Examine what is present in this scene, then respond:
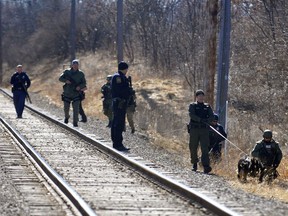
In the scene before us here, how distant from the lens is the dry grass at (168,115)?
15.4m

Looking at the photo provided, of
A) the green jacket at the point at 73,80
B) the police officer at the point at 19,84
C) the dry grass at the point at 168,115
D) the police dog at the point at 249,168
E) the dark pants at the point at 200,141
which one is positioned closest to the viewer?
the police dog at the point at 249,168

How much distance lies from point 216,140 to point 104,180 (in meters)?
4.42

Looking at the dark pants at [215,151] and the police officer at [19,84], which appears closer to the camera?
the dark pants at [215,151]

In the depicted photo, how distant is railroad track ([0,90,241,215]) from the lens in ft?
33.1

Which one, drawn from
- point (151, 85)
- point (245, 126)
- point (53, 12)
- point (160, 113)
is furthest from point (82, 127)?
point (53, 12)

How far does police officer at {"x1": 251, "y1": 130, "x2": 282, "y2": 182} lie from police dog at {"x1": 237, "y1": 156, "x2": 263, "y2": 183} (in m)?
0.11

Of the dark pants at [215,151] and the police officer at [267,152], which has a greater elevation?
the police officer at [267,152]

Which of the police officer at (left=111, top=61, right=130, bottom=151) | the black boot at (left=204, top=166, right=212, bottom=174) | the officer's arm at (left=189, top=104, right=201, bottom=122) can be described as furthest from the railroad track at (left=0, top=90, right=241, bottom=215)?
the officer's arm at (left=189, top=104, right=201, bottom=122)

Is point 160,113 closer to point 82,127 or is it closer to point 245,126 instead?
point 245,126

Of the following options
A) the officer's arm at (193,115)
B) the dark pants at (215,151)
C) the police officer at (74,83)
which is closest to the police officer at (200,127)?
the officer's arm at (193,115)

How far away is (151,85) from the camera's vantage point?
38938mm

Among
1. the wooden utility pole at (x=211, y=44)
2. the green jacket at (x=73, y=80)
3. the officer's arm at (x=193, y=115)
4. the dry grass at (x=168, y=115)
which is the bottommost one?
the dry grass at (x=168, y=115)

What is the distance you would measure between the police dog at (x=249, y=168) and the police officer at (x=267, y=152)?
4.3 inches

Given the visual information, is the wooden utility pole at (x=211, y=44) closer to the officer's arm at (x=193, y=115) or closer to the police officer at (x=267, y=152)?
the officer's arm at (x=193, y=115)
